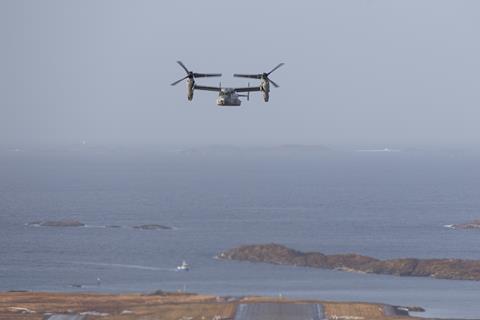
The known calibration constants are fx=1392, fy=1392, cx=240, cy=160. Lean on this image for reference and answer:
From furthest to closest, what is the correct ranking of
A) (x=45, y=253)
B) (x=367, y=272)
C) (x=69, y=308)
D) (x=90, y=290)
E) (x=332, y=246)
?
(x=332, y=246), (x=45, y=253), (x=367, y=272), (x=90, y=290), (x=69, y=308)

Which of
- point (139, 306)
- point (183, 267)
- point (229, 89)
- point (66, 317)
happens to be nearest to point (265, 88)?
point (229, 89)

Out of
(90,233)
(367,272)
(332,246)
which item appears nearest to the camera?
(367,272)

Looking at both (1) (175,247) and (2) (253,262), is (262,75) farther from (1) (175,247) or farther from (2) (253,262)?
(1) (175,247)

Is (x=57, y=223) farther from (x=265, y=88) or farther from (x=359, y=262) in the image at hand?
(x=265, y=88)

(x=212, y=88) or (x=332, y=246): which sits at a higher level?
(x=212, y=88)

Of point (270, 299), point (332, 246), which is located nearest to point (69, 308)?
point (270, 299)

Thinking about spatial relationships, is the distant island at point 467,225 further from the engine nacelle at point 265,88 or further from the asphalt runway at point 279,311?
the engine nacelle at point 265,88

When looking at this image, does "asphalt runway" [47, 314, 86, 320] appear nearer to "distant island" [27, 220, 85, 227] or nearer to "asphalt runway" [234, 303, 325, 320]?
"asphalt runway" [234, 303, 325, 320]

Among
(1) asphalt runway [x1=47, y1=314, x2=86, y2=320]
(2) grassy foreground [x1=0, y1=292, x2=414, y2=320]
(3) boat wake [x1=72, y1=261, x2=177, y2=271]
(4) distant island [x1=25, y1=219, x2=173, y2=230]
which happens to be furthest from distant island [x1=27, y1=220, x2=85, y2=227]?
(1) asphalt runway [x1=47, y1=314, x2=86, y2=320]
